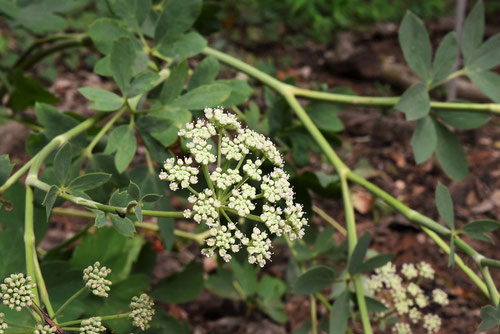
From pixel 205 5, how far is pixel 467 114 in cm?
98

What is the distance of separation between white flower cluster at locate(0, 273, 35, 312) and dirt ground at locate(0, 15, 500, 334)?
3.58 ft

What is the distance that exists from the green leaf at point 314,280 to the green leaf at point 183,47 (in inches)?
27.4

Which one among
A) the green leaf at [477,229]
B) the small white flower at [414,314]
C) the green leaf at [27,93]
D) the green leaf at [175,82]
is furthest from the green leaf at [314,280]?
the green leaf at [27,93]

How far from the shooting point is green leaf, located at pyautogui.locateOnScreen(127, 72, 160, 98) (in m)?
1.23

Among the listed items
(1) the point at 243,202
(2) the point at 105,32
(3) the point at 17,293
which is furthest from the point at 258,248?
(2) the point at 105,32

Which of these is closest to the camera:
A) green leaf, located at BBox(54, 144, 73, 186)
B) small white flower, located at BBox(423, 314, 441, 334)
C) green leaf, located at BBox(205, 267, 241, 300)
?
green leaf, located at BBox(54, 144, 73, 186)

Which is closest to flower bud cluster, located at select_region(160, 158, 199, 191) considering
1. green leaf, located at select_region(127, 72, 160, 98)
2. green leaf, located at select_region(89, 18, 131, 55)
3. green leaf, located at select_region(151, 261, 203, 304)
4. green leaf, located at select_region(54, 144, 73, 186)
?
green leaf, located at select_region(54, 144, 73, 186)

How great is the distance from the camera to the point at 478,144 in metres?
2.88

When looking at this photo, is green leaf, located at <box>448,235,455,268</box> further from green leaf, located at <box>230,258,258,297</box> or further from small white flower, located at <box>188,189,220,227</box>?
green leaf, located at <box>230,258,258,297</box>

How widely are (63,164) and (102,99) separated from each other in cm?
23

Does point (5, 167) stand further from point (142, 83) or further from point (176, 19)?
point (176, 19)

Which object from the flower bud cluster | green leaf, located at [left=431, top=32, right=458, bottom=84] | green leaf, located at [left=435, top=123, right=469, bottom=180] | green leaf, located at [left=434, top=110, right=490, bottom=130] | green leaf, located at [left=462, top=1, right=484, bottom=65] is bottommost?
the flower bud cluster

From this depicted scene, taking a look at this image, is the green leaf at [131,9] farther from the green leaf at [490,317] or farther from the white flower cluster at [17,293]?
the green leaf at [490,317]

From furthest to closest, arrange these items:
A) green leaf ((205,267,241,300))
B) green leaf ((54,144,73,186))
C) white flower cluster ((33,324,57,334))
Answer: green leaf ((205,267,241,300))
green leaf ((54,144,73,186))
white flower cluster ((33,324,57,334))
